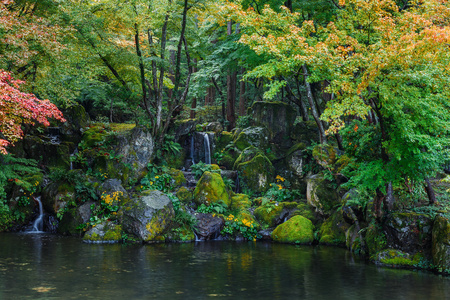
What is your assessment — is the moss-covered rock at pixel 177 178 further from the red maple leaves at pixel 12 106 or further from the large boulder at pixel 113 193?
the red maple leaves at pixel 12 106

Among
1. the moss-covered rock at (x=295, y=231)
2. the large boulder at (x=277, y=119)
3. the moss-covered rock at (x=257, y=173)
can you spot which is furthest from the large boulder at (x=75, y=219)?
the large boulder at (x=277, y=119)

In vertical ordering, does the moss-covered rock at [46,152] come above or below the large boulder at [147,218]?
above

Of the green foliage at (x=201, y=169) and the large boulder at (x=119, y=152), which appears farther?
the green foliage at (x=201, y=169)

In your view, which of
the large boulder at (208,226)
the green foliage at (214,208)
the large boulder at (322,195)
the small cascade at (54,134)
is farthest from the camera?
the small cascade at (54,134)

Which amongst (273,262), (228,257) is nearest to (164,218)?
(228,257)

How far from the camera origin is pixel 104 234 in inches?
524

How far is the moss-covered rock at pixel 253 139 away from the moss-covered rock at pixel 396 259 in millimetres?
10442

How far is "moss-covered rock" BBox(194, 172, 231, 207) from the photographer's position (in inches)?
618

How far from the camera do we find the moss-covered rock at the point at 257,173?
18188mm

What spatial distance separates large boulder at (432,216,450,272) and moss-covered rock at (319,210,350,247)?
4.10 meters

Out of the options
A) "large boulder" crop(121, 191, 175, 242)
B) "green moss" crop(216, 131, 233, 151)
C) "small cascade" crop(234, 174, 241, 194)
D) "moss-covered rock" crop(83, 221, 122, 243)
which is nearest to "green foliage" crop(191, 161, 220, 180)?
"small cascade" crop(234, 174, 241, 194)

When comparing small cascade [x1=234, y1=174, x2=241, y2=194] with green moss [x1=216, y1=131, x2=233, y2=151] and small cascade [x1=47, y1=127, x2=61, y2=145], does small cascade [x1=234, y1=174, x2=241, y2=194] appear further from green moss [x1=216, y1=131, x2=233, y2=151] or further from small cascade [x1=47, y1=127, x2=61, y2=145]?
small cascade [x1=47, y1=127, x2=61, y2=145]

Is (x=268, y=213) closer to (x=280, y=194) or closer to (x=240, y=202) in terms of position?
(x=240, y=202)

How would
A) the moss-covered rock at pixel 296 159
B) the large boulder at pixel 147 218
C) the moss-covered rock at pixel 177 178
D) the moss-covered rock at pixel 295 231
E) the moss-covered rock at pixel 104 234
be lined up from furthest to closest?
the moss-covered rock at pixel 296 159, the moss-covered rock at pixel 177 178, the moss-covered rock at pixel 295 231, the large boulder at pixel 147 218, the moss-covered rock at pixel 104 234
